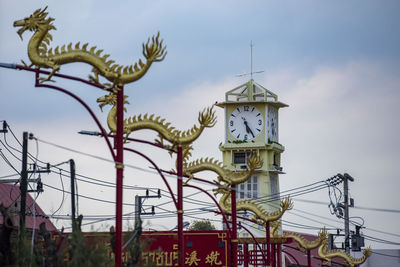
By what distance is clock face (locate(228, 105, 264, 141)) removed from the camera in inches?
2530

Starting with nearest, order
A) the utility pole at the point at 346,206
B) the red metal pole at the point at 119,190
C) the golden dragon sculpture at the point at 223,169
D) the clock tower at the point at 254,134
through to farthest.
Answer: the red metal pole at the point at 119,190 < the golden dragon sculpture at the point at 223,169 < the utility pole at the point at 346,206 < the clock tower at the point at 254,134

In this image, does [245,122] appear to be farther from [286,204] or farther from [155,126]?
[155,126]

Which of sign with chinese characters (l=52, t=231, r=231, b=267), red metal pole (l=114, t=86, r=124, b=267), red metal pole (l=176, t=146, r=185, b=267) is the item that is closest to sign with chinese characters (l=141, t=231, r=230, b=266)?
sign with chinese characters (l=52, t=231, r=231, b=267)

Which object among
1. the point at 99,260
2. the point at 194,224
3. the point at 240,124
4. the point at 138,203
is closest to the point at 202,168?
the point at 99,260

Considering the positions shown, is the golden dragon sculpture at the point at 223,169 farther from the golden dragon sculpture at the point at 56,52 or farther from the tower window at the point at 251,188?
the tower window at the point at 251,188

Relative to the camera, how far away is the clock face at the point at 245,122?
64.2 meters

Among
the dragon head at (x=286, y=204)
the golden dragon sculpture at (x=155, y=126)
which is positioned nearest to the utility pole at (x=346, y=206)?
the dragon head at (x=286, y=204)

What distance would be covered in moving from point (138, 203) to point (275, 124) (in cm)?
1976

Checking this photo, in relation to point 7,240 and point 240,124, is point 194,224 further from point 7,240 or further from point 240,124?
point 7,240

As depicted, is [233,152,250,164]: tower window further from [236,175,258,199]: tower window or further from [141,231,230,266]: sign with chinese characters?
[141,231,230,266]: sign with chinese characters

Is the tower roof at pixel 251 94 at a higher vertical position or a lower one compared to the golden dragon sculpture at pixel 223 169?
higher

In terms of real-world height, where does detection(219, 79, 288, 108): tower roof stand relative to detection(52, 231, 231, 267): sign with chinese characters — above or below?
above

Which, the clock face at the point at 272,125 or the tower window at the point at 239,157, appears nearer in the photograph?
the tower window at the point at 239,157

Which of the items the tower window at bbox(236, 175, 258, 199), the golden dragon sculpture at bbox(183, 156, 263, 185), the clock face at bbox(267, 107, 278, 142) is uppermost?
the clock face at bbox(267, 107, 278, 142)
